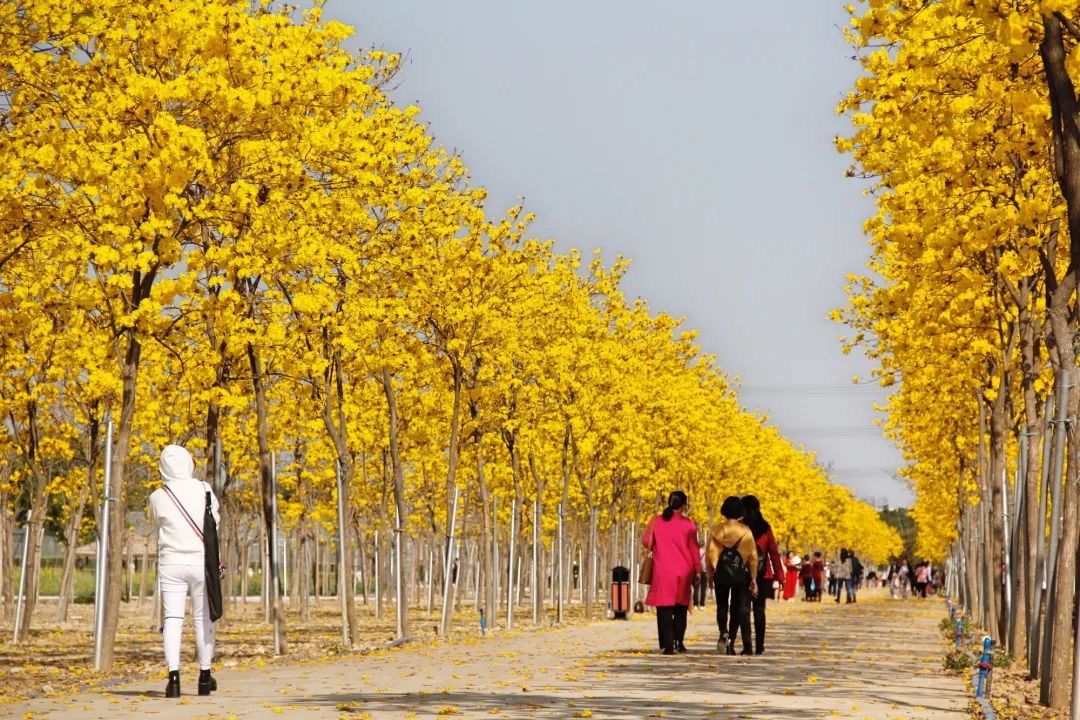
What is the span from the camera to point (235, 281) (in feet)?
67.4

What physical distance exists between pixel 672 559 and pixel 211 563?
7.74 metres

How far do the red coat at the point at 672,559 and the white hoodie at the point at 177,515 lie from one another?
292 inches

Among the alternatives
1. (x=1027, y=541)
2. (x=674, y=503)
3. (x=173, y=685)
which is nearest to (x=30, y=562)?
(x=674, y=503)

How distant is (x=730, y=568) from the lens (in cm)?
1952

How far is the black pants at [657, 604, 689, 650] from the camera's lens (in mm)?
20469

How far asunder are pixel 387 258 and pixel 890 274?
6.89m

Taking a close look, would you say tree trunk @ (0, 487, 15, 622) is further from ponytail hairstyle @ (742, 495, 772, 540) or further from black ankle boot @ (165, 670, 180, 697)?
black ankle boot @ (165, 670, 180, 697)

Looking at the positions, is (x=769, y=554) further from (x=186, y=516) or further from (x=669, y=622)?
(x=186, y=516)

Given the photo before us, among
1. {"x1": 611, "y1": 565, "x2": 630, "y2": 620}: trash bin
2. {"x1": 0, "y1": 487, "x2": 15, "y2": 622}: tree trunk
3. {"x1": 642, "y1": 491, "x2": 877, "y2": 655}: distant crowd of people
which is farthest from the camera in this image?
{"x1": 611, "y1": 565, "x2": 630, "y2": 620}: trash bin

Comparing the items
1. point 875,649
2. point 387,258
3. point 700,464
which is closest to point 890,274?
point 875,649

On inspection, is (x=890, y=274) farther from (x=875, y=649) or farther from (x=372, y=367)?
(x=372, y=367)

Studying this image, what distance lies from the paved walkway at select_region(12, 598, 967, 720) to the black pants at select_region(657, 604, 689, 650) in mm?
296

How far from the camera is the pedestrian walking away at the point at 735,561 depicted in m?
19.5

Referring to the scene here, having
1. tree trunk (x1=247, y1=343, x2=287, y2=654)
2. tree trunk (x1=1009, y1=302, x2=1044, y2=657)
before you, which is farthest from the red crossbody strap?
tree trunk (x1=1009, y1=302, x2=1044, y2=657)
